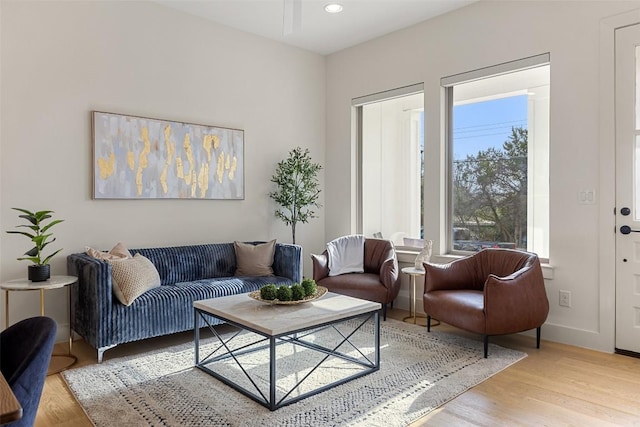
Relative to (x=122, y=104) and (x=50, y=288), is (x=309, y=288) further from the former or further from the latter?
(x=122, y=104)

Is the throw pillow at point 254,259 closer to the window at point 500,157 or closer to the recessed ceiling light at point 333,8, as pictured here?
the window at point 500,157

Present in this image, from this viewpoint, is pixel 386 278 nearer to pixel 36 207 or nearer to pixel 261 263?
pixel 261 263

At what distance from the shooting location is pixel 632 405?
2.43 m

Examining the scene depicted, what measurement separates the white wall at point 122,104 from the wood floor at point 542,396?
1.16 meters

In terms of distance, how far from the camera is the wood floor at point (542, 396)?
2266 millimetres

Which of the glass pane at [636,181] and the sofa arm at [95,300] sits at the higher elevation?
the glass pane at [636,181]

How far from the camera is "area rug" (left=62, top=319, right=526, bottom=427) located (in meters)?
2.27

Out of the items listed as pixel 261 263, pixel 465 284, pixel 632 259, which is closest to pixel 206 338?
pixel 261 263

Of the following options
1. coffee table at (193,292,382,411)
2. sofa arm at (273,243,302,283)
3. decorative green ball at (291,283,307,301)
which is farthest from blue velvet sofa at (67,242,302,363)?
decorative green ball at (291,283,307,301)

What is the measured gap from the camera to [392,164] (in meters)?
5.05

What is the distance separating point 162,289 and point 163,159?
1306 millimetres

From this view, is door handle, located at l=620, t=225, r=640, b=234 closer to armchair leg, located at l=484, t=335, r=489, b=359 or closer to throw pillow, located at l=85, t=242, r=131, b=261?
armchair leg, located at l=484, t=335, r=489, b=359

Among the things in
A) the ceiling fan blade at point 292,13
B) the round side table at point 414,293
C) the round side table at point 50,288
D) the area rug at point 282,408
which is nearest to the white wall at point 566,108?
the round side table at point 414,293

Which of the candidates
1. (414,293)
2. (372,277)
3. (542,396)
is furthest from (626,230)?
(372,277)
